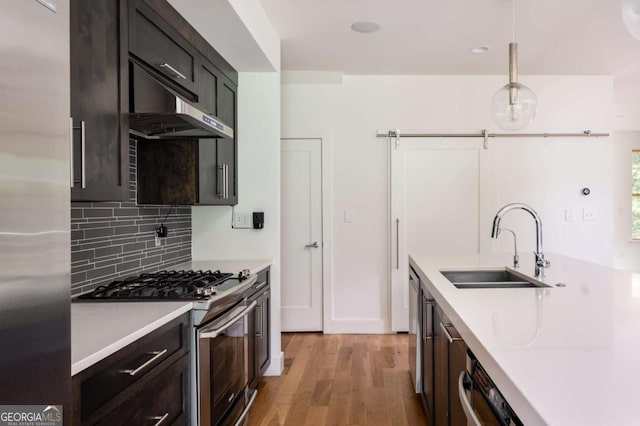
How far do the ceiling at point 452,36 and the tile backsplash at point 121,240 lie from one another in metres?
1.53

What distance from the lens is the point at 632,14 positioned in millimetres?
1227

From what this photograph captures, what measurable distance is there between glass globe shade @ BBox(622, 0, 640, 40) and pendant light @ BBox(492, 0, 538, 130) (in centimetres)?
108

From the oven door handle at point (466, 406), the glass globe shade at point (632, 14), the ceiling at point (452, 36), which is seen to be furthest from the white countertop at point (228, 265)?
the glass globe shade at point (632, 14)

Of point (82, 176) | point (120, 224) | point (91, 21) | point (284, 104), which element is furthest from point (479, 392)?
point (284, 104)

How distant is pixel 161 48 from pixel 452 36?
219 cm

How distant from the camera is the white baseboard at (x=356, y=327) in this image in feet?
13.8

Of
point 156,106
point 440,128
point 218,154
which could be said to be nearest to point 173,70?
point 156,106

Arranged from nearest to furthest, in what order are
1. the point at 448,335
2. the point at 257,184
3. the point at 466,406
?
the point at 466,406, the point at 448,335, the point at 257,184

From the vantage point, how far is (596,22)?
2988mm

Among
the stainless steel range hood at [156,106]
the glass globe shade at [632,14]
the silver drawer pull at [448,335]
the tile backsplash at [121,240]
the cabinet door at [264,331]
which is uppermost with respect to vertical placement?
the glass globe shade at [632,14]

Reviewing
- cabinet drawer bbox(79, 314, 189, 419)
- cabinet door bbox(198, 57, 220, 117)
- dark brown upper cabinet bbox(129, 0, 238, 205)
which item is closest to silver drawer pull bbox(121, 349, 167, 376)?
cabinet drawer bbox(79, 314, 189, 419)

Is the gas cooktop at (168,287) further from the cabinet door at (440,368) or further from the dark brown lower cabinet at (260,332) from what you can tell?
the cabinet door at (440,368)

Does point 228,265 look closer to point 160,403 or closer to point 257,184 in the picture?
point 257,184

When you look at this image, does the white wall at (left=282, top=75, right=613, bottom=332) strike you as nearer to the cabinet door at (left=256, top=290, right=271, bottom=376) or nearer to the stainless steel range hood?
the cabinet door at (left=256, top=290, right=271, bottom=376)
